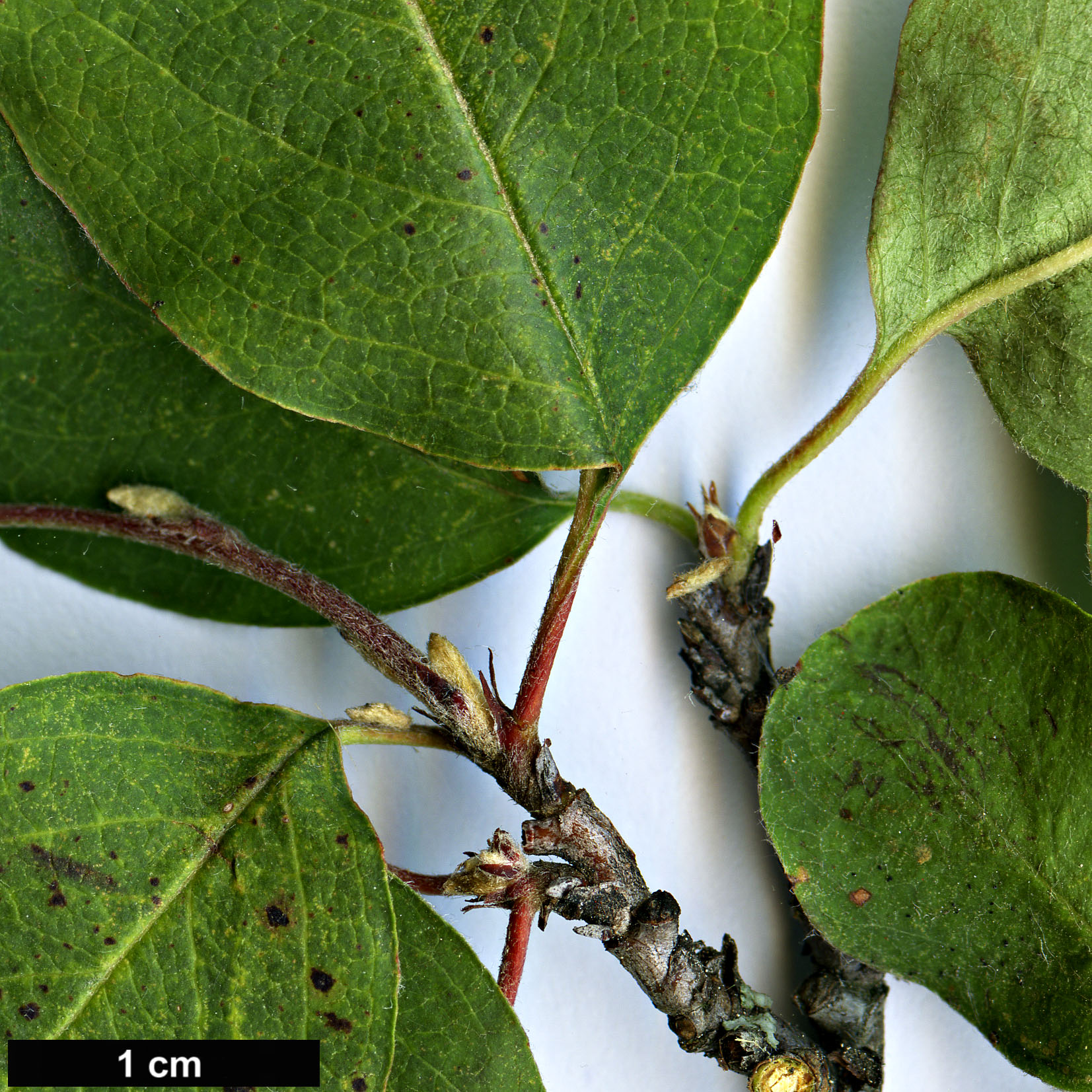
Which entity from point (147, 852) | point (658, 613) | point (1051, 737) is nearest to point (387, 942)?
point (147, 852)

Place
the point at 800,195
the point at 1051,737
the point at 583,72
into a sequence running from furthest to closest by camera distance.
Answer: the point at 800,195 → the point at 1051,737 → the point at 583,72

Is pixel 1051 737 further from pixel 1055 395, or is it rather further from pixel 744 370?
pixel 744 370

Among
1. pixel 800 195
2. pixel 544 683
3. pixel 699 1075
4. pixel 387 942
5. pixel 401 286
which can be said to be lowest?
pixel 699 1075

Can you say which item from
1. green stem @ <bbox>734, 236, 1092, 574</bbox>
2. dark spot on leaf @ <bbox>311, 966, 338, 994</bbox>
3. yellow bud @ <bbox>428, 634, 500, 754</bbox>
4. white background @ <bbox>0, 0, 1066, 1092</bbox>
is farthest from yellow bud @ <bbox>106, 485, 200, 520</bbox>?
green stem @ <bbox>734, 236, 1092, 574</bbox>

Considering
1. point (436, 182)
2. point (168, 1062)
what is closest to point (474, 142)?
point (436, 182)

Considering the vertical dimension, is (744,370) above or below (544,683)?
above

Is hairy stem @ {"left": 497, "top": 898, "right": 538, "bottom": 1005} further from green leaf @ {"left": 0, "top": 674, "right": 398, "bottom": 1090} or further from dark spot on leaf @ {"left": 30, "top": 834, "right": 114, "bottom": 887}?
dark spot on leaf @ {"left": 30, "top": 834, "right": 114, "bottom": 887}
